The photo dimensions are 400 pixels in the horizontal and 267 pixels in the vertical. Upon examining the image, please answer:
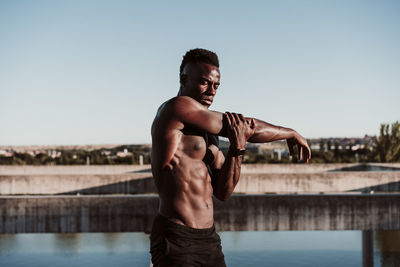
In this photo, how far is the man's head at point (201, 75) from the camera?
7.49 feet

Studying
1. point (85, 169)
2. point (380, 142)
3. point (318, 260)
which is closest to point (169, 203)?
point (318, 260)

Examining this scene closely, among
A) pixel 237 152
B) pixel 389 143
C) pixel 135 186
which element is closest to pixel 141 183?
pixel 135 186

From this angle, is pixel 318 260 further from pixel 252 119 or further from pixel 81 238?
pixel 252 119

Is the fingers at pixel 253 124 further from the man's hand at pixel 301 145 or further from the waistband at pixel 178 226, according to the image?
the waistband at pixel 178 226

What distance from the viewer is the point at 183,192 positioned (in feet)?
7.45

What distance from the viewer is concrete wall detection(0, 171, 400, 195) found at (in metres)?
13.4

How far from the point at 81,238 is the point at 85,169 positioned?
7590mm

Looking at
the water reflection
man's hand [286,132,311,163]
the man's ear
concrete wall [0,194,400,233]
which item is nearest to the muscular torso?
the man's ear

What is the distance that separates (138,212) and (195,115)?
5167 mm

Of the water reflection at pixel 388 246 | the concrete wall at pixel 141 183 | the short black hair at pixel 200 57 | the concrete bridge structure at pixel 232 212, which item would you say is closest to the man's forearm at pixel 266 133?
the short black hair at pixel 200 57

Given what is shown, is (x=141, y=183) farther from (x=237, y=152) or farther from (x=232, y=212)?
(x=237, y=152)

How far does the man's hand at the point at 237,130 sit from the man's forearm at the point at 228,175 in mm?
80

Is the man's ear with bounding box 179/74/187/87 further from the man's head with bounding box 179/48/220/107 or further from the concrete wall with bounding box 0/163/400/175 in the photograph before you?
the concrete wall with bounding box 0/163/400/175

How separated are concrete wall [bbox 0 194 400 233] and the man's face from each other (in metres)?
4.90
